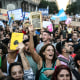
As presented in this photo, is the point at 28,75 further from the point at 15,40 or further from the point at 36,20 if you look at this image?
the point at 36,20

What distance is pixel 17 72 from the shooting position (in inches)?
131

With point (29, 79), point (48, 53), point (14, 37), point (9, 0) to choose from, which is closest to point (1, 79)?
point (29, 79)

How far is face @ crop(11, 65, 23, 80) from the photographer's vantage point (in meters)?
3.27

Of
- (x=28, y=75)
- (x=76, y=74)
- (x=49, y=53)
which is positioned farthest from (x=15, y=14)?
(x=76, y=74)

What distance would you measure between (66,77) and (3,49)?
180 centimetres

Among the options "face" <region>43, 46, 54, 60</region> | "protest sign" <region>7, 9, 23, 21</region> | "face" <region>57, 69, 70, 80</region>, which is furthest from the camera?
"protest sign" <region>7, 9, 23, 21</region>

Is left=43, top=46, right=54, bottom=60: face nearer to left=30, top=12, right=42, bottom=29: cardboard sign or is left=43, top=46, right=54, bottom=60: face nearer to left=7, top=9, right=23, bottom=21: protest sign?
left=30, top=12, right=42, bottom=29: cardboard sign

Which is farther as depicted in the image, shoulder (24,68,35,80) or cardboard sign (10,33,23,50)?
cardboard sign (10,33,23,50)

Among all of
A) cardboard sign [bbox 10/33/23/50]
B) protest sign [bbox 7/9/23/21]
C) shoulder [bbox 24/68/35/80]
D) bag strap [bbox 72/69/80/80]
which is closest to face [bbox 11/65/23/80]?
shoulder [bbox 24/68/35/80]

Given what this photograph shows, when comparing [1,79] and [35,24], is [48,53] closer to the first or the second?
[1,79]

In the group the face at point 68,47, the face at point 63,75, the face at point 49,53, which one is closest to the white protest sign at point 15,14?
the face at point 68,47

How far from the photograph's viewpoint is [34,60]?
399 centimetres

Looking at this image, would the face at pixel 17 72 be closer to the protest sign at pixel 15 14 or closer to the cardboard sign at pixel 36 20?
the cardboard sign at pixel 36 20

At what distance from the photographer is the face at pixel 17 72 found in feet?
10.7
